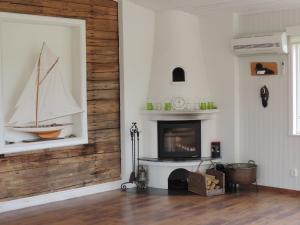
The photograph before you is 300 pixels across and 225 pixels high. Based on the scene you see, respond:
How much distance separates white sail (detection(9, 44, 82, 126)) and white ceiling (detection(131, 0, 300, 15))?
151cm

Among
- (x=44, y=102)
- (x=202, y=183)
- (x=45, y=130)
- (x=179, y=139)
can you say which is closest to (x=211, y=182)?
(x=202, y=183)

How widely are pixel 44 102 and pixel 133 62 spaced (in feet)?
4.71

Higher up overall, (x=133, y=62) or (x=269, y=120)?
(x=133, y=62)

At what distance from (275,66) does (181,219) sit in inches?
96.8

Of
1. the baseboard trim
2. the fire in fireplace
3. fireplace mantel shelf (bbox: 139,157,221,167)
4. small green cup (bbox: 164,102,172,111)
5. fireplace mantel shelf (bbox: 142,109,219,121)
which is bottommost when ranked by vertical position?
the baseboard trim

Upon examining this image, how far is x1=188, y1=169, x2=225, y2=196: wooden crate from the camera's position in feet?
20.7

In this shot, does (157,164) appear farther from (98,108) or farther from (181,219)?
(181,219)

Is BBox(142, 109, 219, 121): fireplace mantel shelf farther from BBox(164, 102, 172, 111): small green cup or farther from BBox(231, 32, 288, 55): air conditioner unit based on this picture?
BBox(231, 32, 288, 55): air conditioner unit

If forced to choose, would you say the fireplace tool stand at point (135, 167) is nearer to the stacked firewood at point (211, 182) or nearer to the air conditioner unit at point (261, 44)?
the stacked firewood at point (211, 182)

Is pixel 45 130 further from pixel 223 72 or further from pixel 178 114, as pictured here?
pixel 223 72

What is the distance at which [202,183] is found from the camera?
20.8 ft

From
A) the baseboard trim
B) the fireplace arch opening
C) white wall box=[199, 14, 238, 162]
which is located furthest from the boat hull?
white wall box=[199, 14, 238, 162]

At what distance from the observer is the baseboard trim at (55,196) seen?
575cm

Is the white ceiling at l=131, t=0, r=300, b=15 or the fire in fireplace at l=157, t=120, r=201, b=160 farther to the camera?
the fire in fireplace at l=157, t=120, r=201, b=160
